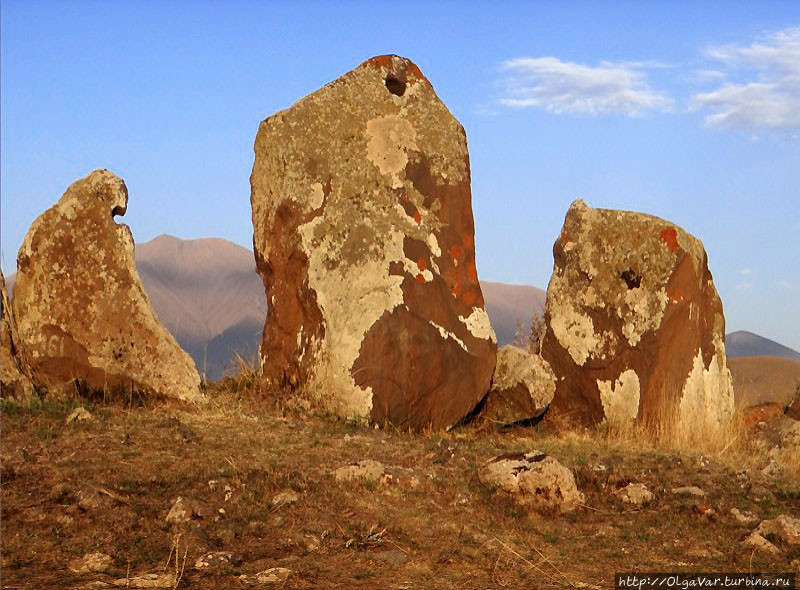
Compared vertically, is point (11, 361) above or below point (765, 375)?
above

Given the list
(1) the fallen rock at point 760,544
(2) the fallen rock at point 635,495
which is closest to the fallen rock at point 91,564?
(2) the fallen rock at point 635,495

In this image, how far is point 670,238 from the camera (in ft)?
38.6

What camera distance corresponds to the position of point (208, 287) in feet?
224

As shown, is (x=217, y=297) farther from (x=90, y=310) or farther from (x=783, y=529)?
(x=783, y=529)

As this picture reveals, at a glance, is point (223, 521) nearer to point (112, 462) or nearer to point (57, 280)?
point (112, 462)

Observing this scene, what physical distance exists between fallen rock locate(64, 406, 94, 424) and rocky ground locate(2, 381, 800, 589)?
2cm

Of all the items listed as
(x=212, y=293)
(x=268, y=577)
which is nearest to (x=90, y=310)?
(x=268, y=577)

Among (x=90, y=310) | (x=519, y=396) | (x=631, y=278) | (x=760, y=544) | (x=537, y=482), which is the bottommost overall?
(x=760, y=544)

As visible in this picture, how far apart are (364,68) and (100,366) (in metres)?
4.10

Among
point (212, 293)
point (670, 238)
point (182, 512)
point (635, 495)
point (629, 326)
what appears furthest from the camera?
point (212, 293)

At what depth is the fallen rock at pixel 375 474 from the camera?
732cm

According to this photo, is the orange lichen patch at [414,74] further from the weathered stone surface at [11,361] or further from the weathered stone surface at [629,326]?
the weathered stone surface at [11,361]

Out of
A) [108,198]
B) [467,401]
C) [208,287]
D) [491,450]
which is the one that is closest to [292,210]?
[108,198]

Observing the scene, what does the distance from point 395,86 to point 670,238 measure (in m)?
3.37
